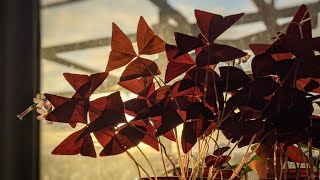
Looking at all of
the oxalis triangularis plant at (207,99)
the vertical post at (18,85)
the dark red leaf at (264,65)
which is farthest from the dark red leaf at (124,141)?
the vertical post at (18,85)

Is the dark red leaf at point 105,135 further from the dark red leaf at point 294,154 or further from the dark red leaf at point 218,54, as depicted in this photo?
the dark red leaf at point 294,154

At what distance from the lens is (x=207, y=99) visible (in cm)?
66

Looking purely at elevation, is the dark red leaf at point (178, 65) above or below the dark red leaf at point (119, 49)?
below

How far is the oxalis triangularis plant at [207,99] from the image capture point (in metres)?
0.59

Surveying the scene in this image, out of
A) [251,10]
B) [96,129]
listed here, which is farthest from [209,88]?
[251,10]

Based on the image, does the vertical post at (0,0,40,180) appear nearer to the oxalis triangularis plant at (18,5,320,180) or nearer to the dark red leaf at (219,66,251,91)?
the oxalis triangularis plant at (18,5,320,180)

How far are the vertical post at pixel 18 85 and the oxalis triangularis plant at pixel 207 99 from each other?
2.57ft

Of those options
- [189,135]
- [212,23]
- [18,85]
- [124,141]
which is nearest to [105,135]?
[124,141]

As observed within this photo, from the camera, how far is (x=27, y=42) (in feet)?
4.72

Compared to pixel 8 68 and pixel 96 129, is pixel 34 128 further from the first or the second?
pixel 96 129

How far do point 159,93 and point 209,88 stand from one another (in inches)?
4.0

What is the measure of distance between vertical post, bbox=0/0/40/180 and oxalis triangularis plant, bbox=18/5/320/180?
785 millimetres

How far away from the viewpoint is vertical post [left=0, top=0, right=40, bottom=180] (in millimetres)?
1354

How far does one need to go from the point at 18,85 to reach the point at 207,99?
36.6 inches
